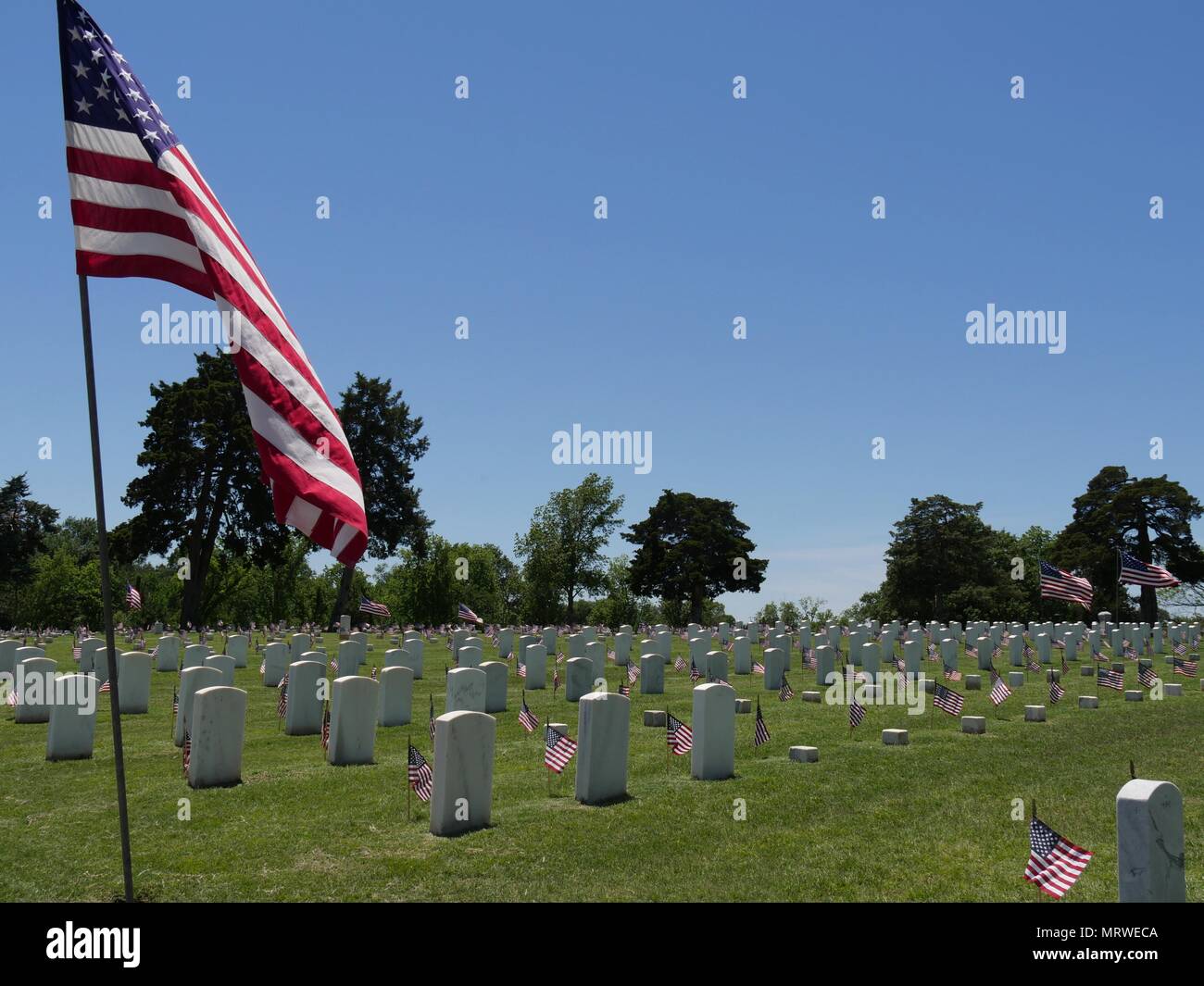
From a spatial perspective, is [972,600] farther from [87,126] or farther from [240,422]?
[87,126]

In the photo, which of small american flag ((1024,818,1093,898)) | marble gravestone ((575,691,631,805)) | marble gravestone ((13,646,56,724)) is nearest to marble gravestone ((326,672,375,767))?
marble gravestone ((575,691,631,805))

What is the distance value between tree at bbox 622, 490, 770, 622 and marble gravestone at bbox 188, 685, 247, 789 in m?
52.9

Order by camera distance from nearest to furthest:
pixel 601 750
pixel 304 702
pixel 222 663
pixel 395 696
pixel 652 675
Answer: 1. pixel 601 750
2. pixel 304 702
3. pixel 395 696
4. pixel 222 663
5. pixel 652 675

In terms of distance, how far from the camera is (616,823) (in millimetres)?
10281

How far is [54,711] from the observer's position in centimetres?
1410

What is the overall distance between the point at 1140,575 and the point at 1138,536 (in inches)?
1302

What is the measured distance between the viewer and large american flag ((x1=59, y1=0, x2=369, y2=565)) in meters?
5.89

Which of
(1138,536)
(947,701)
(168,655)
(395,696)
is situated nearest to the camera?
(947,701)

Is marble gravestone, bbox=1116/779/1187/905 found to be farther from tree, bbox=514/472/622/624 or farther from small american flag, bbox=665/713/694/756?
tree, bbox=514/472/622/624

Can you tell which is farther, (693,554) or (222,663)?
(693,554)

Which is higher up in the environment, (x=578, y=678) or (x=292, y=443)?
(x=292, y=443)

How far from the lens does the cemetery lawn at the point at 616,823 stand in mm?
8141

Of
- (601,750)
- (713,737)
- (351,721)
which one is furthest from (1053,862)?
(351,721)

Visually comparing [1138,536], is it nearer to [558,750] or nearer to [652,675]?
[652,675]
